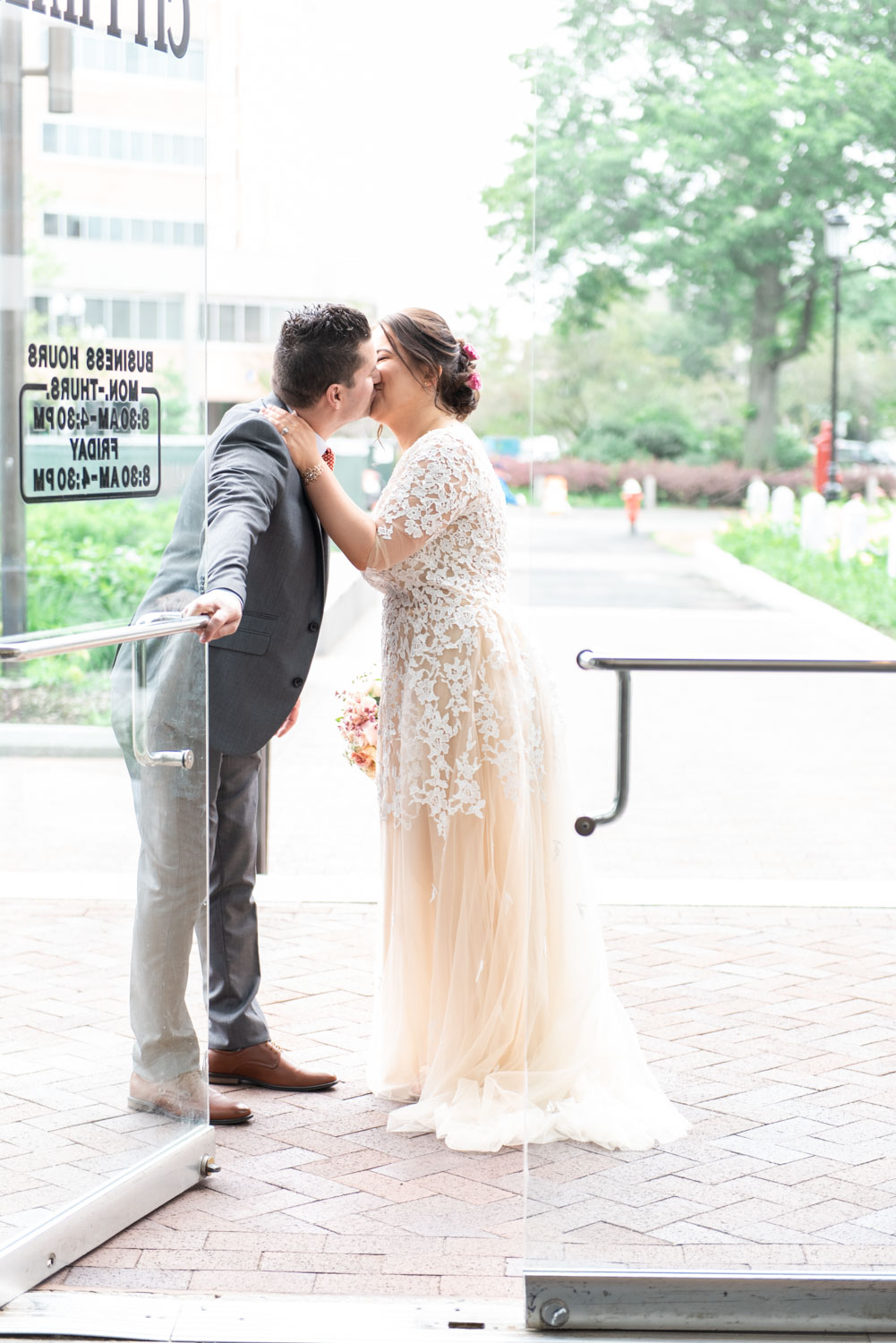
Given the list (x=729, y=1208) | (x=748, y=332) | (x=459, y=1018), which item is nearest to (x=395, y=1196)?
(x=459, y=1018)

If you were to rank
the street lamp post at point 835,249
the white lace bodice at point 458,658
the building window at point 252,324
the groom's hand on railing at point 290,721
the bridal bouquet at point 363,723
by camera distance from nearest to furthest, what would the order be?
the street lamp post at point 835,249 < the white lace bodice at point 458,658 < the groom's hand on railing at point 290,721 < the bridal bouquet at point 363,723 < the building window at point 252,324

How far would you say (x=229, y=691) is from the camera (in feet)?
10.4

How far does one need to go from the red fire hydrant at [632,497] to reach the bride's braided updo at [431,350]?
0.79 metres

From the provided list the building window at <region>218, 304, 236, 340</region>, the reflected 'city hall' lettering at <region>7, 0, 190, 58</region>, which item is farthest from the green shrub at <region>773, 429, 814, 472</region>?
the building window at <region>218, 304, 236, 340</region>

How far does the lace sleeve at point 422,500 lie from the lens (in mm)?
3141

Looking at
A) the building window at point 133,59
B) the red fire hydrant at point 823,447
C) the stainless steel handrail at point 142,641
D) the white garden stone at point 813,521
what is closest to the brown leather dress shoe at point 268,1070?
the stainless steel handrail at point 142,641

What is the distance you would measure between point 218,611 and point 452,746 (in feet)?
2.28

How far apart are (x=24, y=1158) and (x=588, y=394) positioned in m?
1.58

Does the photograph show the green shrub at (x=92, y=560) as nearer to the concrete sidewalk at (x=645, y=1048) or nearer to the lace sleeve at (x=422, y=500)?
the concrete sidewalk at (x=645, y=1048)

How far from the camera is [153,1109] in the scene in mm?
2828

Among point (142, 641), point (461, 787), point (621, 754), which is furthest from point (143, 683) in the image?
point (621, 754)

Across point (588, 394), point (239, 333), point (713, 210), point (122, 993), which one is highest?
point (239, 333)

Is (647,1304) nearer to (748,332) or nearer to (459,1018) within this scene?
(459,1018)

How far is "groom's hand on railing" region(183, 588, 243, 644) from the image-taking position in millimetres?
2793
